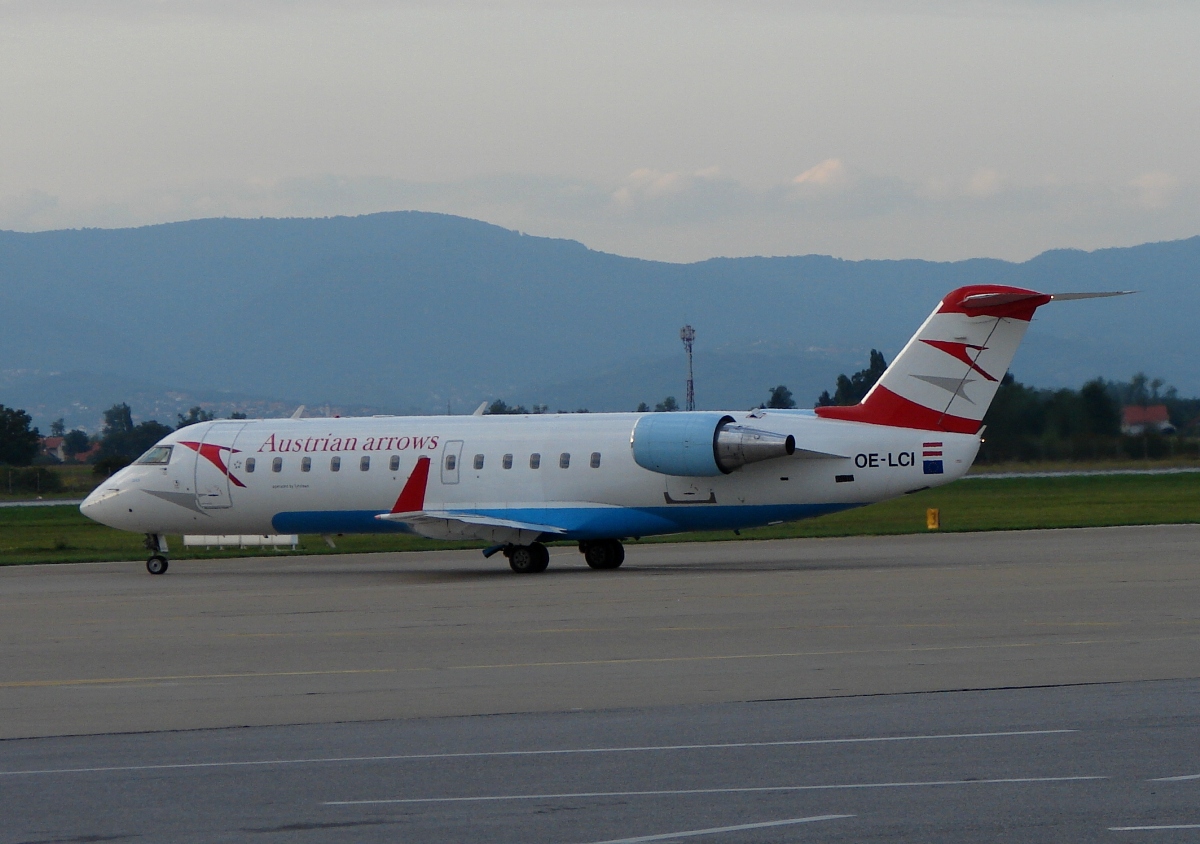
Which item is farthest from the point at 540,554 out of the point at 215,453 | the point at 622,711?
the point at 622,711

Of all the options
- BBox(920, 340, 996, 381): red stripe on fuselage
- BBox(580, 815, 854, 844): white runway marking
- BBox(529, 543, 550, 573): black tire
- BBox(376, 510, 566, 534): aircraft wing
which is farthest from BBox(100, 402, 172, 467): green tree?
BBox(580, 815, 854, 844): white runway marking

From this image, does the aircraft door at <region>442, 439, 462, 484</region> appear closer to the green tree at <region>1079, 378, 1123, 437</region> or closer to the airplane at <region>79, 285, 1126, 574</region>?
the airplane at <region>79, 285, 1126, 574</region>

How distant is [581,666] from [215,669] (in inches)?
162

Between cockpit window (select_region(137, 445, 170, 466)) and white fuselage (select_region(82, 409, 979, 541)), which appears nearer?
white fuselage (select_region(82, 409, 979, 541))

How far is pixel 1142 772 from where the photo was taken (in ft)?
33.4

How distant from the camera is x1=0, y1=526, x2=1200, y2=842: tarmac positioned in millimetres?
9406

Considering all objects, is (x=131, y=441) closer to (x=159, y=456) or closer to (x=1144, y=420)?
(x=1144, y=420)

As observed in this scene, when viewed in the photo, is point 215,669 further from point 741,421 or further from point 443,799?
point 741,421

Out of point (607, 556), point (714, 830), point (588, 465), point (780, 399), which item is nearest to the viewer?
point (714, 830)

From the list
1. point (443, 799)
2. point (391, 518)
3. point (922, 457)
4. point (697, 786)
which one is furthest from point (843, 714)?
point (391, 518)

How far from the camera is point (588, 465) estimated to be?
31.4 metres

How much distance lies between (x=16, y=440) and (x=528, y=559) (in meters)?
65.5

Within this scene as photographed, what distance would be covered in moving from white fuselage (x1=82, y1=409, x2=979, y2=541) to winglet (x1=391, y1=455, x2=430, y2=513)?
242 mm

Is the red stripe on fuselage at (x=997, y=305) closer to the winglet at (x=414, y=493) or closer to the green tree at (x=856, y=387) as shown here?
the winglet at (x=414, y=493)
